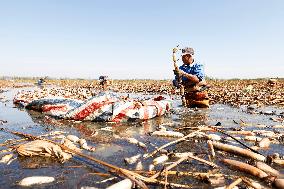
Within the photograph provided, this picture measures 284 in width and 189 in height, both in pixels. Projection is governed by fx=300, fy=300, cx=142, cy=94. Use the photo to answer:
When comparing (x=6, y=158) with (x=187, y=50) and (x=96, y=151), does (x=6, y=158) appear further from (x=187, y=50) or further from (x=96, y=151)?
(x=187, y=50)

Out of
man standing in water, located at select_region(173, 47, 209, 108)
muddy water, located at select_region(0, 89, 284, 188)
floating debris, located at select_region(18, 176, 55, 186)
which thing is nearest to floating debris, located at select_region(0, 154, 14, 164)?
muddy water, located at select_region(0, 89, 284, 188)

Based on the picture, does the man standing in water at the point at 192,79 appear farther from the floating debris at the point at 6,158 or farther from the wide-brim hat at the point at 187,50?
the floating debris at the point at 6,158

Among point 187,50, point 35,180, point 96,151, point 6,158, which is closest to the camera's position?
point 35,180

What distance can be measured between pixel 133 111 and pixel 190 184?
547 cm

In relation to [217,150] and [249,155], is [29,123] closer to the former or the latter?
[217,150]

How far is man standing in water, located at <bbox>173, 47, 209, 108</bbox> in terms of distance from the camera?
11.9m

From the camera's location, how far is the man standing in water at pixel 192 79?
38.9 feet

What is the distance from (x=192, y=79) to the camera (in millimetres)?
11914

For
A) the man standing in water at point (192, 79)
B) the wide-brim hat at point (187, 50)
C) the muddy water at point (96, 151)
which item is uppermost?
the wide-brim hat at point (187, 50)

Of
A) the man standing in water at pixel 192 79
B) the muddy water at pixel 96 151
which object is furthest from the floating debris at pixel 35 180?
the man standing in water at pixel 192 79

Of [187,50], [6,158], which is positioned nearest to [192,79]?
[187,50]

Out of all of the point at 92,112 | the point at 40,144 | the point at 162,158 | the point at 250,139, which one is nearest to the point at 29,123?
the point at 92,112

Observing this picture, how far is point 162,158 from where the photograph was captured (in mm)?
4930

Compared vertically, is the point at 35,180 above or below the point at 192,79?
below
